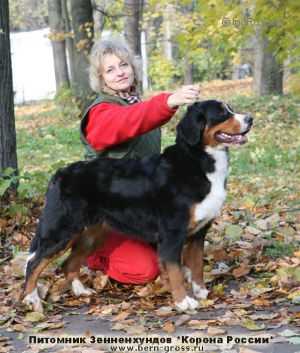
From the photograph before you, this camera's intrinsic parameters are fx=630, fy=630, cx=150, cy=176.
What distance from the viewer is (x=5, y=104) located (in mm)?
7082

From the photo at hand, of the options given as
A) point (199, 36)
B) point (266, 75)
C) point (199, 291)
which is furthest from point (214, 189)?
point (266, 75)

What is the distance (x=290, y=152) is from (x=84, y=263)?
22.4 ft

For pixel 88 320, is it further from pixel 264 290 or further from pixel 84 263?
pixel 264 290

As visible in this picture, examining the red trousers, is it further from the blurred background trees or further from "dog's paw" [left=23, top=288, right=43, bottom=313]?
the blurred background trees

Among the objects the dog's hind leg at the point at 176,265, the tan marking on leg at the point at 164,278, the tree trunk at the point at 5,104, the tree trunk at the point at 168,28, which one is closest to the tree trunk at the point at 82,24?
the tree trunk at the point at 5,104

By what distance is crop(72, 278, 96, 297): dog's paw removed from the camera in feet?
16.4

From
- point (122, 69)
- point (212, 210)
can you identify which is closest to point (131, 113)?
point (122, 69)

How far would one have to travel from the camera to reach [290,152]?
11.2 metres

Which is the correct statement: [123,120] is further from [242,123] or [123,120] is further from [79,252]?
[79,252]

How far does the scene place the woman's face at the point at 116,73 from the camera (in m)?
5.00

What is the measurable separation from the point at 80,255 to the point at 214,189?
133cm

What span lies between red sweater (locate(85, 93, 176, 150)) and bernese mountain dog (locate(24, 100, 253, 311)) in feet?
0.61

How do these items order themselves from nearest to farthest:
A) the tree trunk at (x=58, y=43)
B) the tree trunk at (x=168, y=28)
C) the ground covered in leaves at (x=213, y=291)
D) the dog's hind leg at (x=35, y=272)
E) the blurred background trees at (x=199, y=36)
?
the ground covered in leaves at (x=213, y=291) → the dog's hind leg at (x=35, y=272) → the blurred background trees at (x=199, y=36) → the tree trunk at (x=58, y=43) → the tree trunk at (x=168, y=28)

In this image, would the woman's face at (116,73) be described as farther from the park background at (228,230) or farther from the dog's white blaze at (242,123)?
the dog's white blaze at (242,123)
